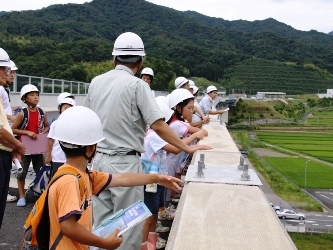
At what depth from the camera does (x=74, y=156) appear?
2334 millimetres

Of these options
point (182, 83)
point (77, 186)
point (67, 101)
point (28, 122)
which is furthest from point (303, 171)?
point (77, 186)

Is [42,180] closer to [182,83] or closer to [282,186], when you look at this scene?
[182,83]

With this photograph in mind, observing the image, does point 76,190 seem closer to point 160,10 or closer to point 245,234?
point 245,234

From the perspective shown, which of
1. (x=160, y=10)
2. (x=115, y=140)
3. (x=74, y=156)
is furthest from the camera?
(x=160, y=10)

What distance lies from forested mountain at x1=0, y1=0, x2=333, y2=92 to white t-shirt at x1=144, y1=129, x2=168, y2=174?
83.5 ft

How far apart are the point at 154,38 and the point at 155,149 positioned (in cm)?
11536

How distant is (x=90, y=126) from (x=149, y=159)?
1.53 m

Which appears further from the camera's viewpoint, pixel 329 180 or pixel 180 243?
pixel 329 180

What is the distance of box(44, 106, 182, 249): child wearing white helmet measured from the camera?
209 cm

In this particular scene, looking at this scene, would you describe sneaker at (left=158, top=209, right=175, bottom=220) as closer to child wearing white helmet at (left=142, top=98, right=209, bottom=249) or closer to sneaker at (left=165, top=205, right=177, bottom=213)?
sneaker at (left=165, top=205, right=177, bottom=213)

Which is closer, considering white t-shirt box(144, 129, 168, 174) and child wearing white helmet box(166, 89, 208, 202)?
white t-shirt box(144, 129, 168, 174)

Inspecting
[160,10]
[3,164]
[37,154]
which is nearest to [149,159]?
[3,164]

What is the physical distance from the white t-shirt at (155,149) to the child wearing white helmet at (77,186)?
1.09 m

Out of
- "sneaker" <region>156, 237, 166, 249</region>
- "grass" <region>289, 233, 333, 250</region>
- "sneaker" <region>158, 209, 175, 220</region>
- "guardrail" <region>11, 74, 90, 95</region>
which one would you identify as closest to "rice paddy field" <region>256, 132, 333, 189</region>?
"grass" <region>289, 233, 333, 250</region>
